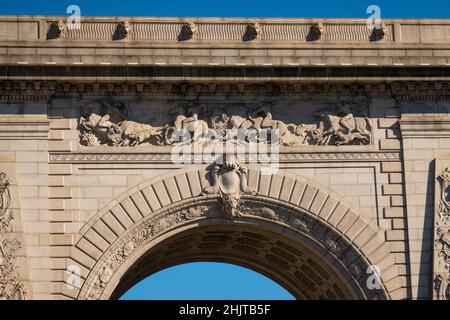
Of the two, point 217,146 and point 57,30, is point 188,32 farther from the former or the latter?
point 57,30

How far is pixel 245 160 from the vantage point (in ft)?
137

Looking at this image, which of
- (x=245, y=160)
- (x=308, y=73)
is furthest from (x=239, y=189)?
(x=308, y=73)

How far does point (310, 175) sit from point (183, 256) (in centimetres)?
513

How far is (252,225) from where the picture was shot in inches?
1640

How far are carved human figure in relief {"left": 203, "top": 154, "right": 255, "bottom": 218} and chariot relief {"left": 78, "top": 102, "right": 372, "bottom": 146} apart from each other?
62cm

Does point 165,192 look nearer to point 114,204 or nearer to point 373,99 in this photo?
point 114,204

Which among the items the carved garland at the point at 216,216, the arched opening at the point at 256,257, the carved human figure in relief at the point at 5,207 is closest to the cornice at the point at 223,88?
the carved human figure in relief at the point at 5,207

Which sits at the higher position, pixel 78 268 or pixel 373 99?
pixel 373 99

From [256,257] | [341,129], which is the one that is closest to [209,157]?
[341,129]

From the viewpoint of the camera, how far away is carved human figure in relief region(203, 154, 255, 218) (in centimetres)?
4131

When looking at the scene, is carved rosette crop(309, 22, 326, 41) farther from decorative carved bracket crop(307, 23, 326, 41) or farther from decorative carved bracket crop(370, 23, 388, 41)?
decorative carved bracket crop(370, 23, 388, 41)

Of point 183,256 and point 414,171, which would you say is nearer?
point 414,171

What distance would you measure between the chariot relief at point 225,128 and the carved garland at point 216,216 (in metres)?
1.56

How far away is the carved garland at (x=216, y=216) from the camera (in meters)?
40.8
